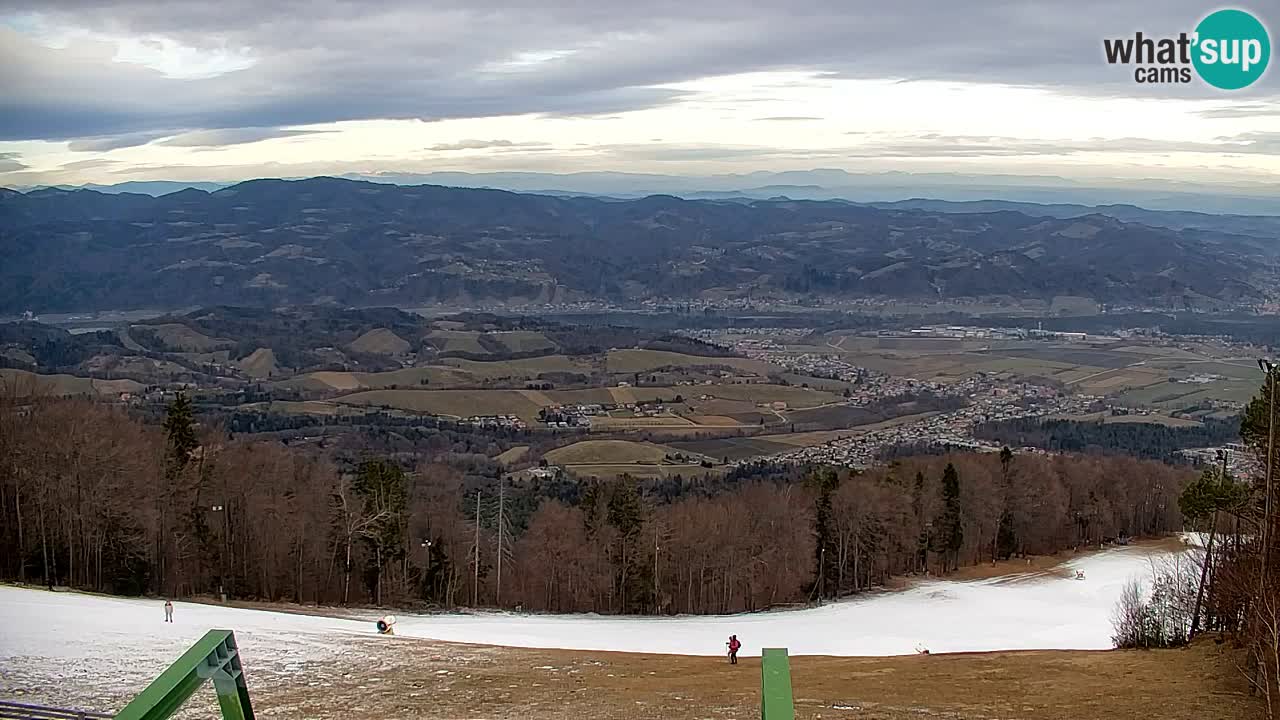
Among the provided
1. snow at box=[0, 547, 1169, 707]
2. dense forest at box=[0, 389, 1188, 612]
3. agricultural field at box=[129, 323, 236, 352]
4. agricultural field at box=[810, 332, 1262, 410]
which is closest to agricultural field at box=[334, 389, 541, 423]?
agricultural field at box=[129, 323, 236, 352]

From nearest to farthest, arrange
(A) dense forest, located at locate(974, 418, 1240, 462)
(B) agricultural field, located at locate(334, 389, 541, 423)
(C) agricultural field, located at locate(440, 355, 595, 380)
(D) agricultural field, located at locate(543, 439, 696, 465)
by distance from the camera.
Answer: (D) agricultural field, located at locate(543, 439, 696, 465) → (A) dense forest, located at locate(974, 418, 1240, 462) → (B) agricultural field, located at locate(334, 389, 541, 423) → (C) agricultural field, located at locate(440, 355, 595, 380)

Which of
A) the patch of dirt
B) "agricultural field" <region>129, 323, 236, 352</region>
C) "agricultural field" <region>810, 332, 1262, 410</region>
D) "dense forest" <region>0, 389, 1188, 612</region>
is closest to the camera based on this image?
the patch of dirt

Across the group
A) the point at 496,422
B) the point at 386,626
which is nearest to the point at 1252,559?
the point at 386,626

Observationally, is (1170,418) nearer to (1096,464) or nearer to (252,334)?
(1096,464)

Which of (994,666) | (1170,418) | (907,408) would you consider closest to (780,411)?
(907,408)

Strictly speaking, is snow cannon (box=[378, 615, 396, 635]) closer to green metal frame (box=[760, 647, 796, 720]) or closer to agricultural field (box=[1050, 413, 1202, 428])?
green metal frame (box=[760, 647, 796, 720])

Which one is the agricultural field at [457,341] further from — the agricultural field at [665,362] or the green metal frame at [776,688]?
the green metal frame at [776,688]
